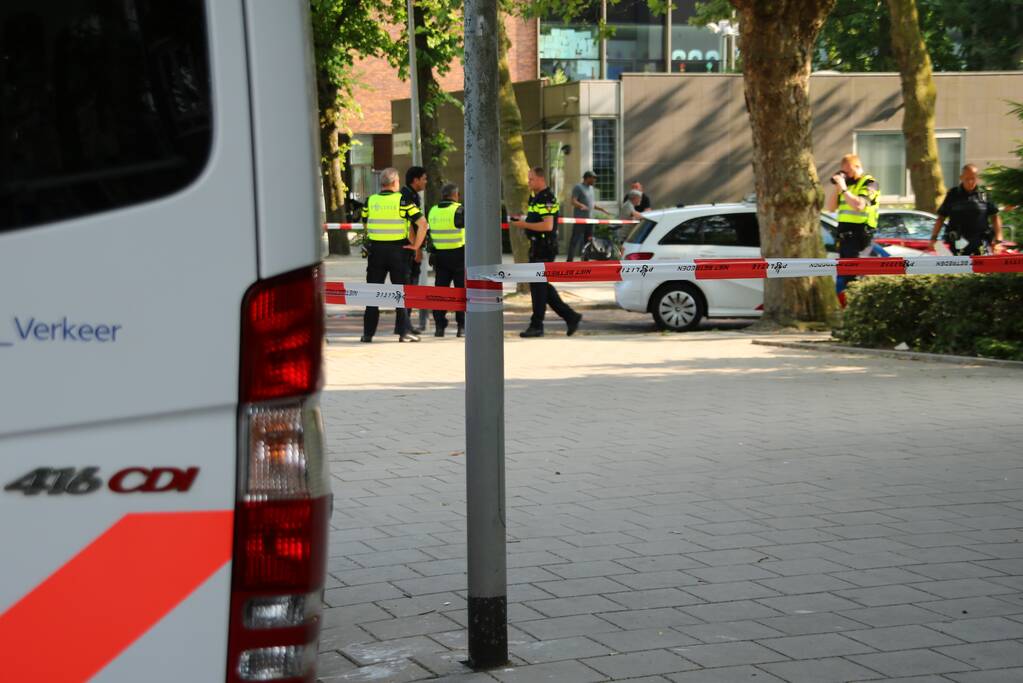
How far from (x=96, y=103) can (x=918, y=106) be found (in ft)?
85.1

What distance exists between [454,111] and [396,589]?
37303 mm

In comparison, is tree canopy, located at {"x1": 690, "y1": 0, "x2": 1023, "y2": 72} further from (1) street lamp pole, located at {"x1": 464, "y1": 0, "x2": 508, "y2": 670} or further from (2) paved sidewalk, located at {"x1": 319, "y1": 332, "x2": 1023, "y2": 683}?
(1) street lamp pole, located at {"x1": 464, "y1": 0, "x2": 508, "y2": 670}

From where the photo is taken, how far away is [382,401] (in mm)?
11305

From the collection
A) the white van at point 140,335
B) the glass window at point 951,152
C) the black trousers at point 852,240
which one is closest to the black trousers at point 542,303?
the black trousers at point 852,240

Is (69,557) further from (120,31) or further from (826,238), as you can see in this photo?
(826,238)

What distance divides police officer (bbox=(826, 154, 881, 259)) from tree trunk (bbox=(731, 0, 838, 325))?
0.87 ft

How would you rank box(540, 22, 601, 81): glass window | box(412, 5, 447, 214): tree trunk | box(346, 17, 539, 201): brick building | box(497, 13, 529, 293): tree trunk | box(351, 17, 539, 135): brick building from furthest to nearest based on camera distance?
box(351, 17, 539, 135): brick building → box(346, 17, 539, 201): brick building → box(540, 22, 601, 81): glass window → box(412, 5, 447, 214): tree trunk → box(497, 13, 529, 293): tree trunk

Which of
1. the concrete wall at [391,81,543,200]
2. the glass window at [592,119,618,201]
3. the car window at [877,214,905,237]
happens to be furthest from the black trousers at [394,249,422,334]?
the glass window at [592,119,618,201]

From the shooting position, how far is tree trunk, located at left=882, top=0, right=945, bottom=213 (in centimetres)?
2659

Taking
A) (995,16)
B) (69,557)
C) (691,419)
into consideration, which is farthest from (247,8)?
(995,16)

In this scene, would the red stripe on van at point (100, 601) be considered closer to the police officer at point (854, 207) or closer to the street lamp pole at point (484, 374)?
the street lamp pole at point (484, 374)

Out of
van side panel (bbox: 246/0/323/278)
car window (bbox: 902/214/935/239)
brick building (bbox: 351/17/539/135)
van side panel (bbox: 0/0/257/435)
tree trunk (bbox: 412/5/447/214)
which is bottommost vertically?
car window (bbox: 902/214/935/239)

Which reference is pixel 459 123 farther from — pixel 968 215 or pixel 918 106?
pixel 968 215

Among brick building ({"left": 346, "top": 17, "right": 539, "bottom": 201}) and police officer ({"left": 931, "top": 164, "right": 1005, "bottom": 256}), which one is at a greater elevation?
brick building ({"left": 346, "top": 17, "right": 539, "bottom": 201})
